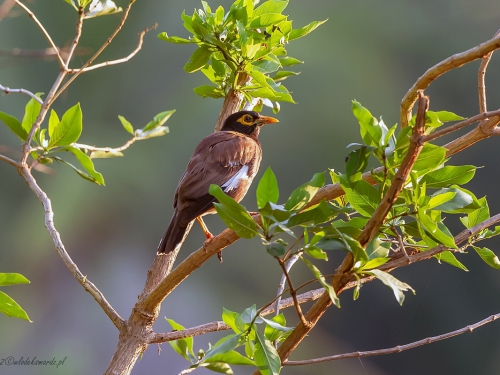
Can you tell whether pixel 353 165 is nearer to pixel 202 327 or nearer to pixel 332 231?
pixel 332 231

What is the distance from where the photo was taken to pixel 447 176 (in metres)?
1.33

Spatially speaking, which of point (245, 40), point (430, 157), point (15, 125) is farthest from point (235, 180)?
point (430, 157)

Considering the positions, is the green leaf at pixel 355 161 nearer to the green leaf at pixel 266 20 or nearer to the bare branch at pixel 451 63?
the bare branch at pixel 451 63

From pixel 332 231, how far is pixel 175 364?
3.42m

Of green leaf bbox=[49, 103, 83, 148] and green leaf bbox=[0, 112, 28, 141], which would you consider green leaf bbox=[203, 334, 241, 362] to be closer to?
green leaf bbox=[49, 103, 83, 148]

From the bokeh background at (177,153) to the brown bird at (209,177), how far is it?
1.13m

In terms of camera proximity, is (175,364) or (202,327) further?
(175,364)

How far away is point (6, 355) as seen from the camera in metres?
4.04

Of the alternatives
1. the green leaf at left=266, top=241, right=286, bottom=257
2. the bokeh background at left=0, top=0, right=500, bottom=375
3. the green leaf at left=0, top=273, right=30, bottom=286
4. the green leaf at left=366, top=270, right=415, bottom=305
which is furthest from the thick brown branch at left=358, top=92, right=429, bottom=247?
the bokeh background at left=0, top=0, right=500, bottom=375

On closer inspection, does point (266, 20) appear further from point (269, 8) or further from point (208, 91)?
point (208, 91)

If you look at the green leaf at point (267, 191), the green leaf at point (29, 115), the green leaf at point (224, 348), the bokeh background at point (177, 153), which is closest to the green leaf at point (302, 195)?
the green leaf at point (267, 191)

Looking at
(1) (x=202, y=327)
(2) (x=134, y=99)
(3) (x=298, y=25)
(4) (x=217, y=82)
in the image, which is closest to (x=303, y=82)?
(3) (x=298, y=25)

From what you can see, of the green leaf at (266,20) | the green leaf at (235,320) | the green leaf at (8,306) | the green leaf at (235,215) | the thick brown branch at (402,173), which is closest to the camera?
the thick brown branch at (402,173)

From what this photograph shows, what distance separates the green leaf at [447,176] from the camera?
1.31 meters
